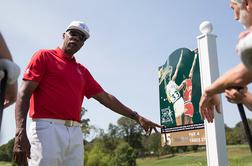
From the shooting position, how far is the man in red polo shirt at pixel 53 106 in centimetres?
313

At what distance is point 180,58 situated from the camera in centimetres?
604

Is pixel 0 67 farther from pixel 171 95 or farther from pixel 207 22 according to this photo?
pixel 171 95

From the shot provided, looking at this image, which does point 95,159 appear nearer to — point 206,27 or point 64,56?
point 206,27

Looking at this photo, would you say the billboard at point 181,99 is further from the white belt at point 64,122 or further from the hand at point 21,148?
the hand at point 21,148

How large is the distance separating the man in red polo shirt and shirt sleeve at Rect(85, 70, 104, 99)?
0.92ft

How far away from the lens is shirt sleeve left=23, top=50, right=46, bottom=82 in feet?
10.7

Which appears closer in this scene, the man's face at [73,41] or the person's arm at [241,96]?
the person's arm at [241,96]

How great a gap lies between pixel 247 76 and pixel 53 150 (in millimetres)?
1892

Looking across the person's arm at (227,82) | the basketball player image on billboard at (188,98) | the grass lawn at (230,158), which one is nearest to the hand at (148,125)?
the person's arm at (227,82)

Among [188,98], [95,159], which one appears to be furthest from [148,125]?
[95,159]

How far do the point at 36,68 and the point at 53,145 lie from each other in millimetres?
705

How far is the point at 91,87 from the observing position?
4.05 metres

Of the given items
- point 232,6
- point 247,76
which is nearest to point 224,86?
point 247,76

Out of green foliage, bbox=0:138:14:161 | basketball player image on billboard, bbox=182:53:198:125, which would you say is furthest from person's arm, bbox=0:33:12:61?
basketball player image on billboard, bbox=182:53:198:125
